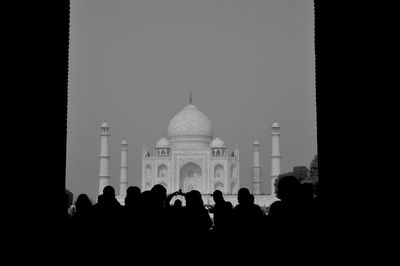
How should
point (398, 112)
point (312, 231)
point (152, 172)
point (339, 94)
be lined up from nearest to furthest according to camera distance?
point (398, 112)
point (312, 231)
point (339, 94)
point (152, 172)

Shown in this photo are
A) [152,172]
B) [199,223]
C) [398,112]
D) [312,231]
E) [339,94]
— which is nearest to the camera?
[398,112]

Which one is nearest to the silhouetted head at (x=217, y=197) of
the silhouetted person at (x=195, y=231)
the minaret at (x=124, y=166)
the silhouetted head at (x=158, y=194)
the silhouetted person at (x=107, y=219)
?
the silhouetted person at (x=195, y=231)

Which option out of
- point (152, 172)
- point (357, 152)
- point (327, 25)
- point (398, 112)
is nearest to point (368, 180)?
point (357, 152)

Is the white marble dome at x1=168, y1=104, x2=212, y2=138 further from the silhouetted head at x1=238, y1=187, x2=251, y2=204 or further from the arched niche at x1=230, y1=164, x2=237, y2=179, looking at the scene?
the silhouetted head at x1=238, y1=187, x2=251, y2=204

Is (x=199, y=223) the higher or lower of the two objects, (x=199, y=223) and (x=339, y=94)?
the lower

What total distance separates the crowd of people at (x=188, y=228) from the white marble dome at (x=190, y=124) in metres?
45.1

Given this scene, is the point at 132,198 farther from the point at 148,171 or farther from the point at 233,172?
the point at 148,171

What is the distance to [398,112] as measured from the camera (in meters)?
4.86

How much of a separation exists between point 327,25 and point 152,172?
44860mm

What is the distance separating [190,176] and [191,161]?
53.5 inches

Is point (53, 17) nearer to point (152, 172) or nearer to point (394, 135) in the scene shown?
point (394, 135)

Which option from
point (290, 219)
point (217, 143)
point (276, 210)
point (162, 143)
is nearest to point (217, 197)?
point (276, 210)

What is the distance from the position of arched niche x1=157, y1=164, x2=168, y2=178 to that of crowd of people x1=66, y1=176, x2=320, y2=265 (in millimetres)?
44218

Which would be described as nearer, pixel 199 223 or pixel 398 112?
pixel 398 112
